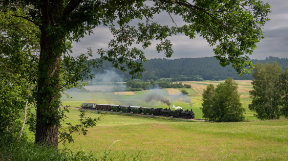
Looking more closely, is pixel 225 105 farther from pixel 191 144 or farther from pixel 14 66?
pixel 14 66

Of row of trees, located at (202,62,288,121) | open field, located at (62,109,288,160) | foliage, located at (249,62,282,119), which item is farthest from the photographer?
foliage, located at (249,62,282,119)

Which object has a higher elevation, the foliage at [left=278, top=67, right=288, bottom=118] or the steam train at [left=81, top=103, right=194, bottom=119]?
the foliage at [left=278, top=67, right=288, bottom=118]

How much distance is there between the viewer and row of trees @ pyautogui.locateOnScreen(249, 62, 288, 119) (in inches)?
2084

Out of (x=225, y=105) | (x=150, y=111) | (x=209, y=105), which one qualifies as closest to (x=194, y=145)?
(x=225, y=105)

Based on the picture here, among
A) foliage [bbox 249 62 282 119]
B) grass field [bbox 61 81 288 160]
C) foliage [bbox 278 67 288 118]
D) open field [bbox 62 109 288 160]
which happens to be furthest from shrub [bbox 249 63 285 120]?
open field [bbox 62 109 288 160]

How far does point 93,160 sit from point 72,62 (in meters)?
4.12

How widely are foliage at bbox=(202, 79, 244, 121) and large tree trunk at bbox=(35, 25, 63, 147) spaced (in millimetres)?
46250

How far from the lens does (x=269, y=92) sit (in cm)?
5453

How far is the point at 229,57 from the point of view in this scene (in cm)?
929

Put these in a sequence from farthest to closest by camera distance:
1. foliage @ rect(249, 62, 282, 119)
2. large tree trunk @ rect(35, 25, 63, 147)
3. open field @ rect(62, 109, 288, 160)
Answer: foliage @ rect(249, 62, 282, 119), open field @ rect(62, 109, 288, 160), large tree trunk @ rect(35, 25, 63, 147)

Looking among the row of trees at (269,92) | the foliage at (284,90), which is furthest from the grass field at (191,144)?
the foliage at (284,90)

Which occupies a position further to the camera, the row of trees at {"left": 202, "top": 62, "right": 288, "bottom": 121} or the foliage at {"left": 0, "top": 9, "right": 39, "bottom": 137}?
the row of trees at {"left": 202, "top": 62, "right": 288, "bottom": 121}

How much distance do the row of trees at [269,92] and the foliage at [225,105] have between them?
548cm

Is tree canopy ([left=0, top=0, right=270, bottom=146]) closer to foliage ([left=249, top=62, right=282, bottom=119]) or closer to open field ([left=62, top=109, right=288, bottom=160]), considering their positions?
open field ([left=62, top=109, right=288, bottom=160])
